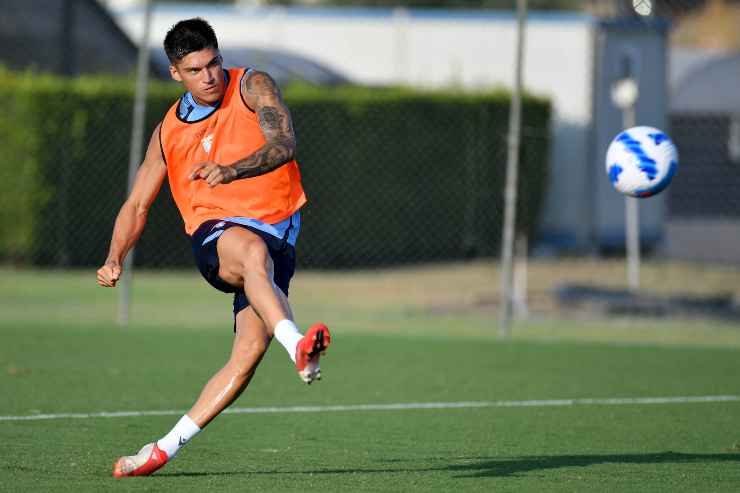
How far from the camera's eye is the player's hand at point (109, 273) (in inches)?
254

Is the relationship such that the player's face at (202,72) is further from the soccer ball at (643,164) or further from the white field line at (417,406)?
the soccer ball at (643,164)

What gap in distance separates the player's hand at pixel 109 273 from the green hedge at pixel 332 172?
1391cm

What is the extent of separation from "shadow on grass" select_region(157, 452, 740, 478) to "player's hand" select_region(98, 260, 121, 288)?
964 millimetres

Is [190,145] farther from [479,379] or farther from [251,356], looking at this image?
[479,379]

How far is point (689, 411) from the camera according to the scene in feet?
29.1

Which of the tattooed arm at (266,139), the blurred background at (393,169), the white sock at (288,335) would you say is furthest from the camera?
the blurred background at (393,169)

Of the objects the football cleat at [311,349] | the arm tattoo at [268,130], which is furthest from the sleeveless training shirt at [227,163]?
the football cleat at [311,349]

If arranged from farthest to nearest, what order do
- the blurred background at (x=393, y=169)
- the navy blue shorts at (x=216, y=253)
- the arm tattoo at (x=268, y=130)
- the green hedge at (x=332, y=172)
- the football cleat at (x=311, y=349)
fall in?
the green hedge at (x=332, y=172), the blurred background at (x=393, y=169), the navy blue shorts at (x=216, y=253), the arm tattoo at (x=268, y=130), the football cleat at (x=311, y=349)

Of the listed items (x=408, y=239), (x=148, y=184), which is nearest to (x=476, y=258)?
(x=408, y=239)

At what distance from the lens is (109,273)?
21.1 feet

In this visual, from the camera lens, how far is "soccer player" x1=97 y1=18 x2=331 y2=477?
608 centimetres

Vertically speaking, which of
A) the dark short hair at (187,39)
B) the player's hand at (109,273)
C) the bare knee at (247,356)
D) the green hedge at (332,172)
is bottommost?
the bare knee at (247,356)

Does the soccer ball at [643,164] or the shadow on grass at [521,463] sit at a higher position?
the soccer ball at [643,164]

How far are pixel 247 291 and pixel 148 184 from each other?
0.99 m
